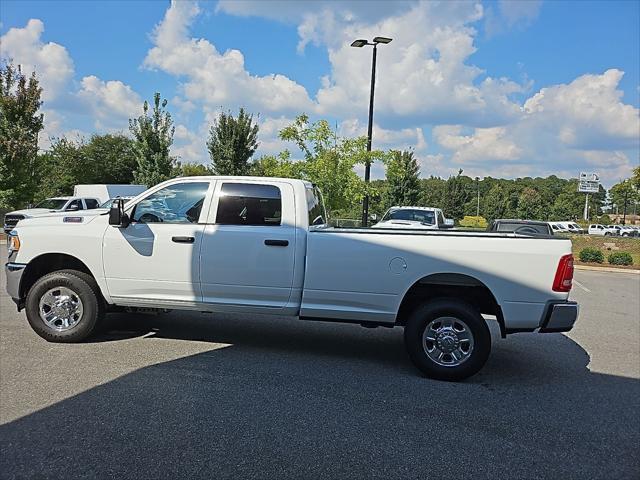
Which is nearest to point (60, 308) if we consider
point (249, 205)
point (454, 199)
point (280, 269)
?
point (249, 205)

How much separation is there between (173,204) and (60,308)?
176cm

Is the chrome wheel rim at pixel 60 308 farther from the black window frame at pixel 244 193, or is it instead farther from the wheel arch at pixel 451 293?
the wheel arch at pixel 451 293

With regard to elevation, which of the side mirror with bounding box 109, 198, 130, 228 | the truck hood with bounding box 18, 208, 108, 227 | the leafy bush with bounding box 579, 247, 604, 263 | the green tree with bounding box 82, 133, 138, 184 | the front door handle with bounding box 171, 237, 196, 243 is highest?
the green tree with bounding box 82, 133, 138, 184

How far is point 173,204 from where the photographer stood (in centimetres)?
572

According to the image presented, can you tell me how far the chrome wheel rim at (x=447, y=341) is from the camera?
200 inches

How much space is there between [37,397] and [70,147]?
4073 centimetres

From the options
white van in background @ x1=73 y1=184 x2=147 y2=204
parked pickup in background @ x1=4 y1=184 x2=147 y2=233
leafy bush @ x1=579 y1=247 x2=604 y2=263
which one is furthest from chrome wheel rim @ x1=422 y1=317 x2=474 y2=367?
white van in background @ x1=73 y1=184 x2=147 y2=204

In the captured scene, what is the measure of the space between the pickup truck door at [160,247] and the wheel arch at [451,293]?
2.31m

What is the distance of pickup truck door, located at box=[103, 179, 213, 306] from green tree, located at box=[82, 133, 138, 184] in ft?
131

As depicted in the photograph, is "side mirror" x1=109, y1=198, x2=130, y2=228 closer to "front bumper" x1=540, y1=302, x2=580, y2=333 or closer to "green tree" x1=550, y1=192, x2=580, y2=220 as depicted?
"front bumper" x1=540, y1=302, x2=580, y2=333

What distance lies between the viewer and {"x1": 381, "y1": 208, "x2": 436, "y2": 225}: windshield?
16516 mm

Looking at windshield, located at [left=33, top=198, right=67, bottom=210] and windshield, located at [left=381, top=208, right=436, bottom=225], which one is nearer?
windshield, located at [left=381, top=208, right=436, bottom=225]

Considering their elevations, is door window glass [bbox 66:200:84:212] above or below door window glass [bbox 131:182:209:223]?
below

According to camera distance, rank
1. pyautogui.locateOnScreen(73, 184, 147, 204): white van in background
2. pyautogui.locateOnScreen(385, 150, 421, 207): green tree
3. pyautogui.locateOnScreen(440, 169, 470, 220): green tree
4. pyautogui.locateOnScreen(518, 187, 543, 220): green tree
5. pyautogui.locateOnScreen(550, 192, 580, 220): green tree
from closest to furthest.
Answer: pyautogui.locateOnScreen(73, 184, 147, 204): white van in background < pyautogui.locateOnScreen(385, 150, 421, 207): green tree < pyautogui.locateOnScreen(440, 169, 470, 220): green tree < pyautogui.locateOnScreen(518, 187, 543, 220): green tree < pyautogui.locateOnScreen(550, 192, 580, 220): green tree
